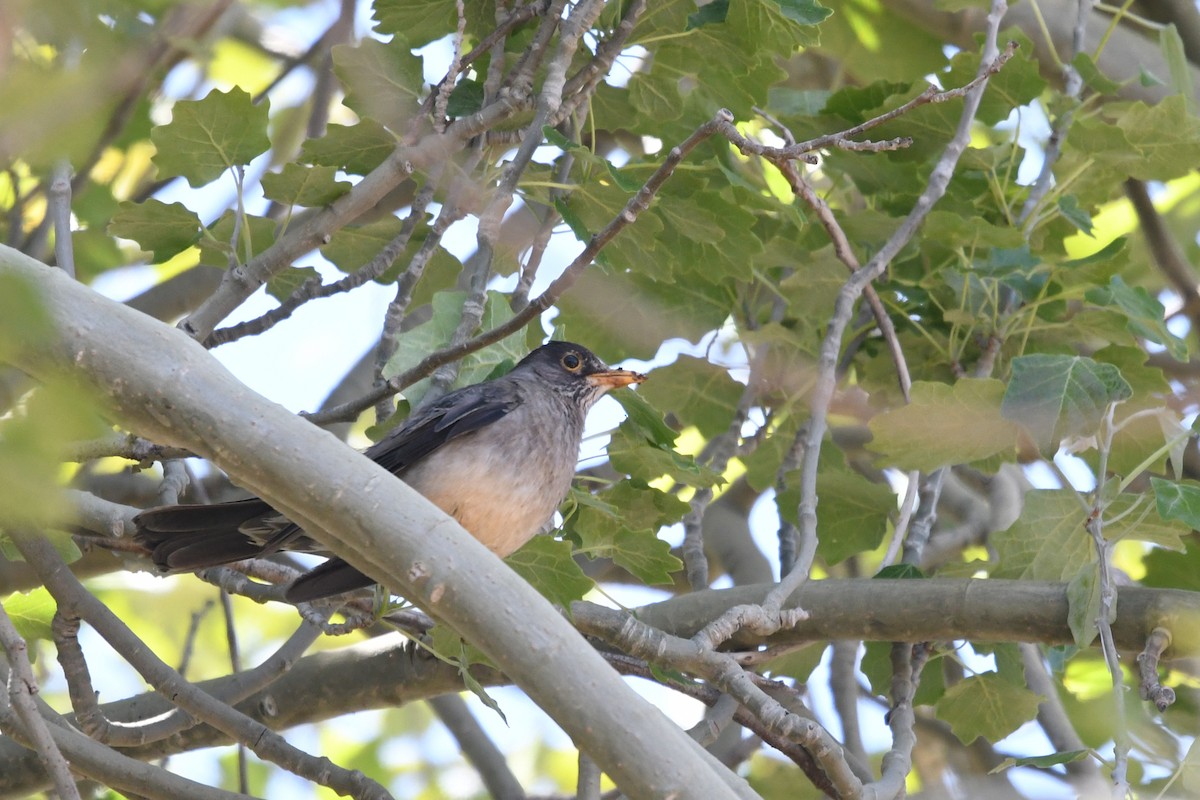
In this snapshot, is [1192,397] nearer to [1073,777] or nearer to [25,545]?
[1073,777]

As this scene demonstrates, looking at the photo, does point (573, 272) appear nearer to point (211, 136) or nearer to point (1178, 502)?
point (211, 136)

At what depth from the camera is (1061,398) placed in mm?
3568

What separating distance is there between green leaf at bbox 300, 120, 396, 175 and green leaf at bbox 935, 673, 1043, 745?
256cm

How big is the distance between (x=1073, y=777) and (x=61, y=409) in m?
4.23

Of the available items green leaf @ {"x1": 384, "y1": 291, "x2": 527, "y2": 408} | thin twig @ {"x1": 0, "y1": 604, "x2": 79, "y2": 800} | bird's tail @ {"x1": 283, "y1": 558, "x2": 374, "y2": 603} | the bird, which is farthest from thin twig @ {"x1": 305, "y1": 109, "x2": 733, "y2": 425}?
thin twig @ {"x1": 0, "y1": 604, "x2": 79, "y2": 800}

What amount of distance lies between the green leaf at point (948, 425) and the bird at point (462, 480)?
916 millimetres

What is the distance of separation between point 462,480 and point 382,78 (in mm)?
1290

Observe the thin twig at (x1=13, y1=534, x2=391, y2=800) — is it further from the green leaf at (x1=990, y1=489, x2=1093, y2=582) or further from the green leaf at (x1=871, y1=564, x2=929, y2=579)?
the green leaf at (x1=990, y1=489, x2=1093, y2=582)

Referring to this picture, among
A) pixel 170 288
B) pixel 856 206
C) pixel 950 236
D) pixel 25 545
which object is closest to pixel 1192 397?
pixel 950 236

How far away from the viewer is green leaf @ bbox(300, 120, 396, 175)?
3971 millimetres

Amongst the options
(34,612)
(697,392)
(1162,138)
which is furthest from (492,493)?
(1162,138)

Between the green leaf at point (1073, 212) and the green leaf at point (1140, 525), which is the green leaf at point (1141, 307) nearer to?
the green leaf at point (1073, 212)

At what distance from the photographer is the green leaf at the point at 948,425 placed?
3.82 m

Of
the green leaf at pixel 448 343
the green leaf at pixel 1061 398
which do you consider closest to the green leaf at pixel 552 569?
the green leaf at pixel 448 343
